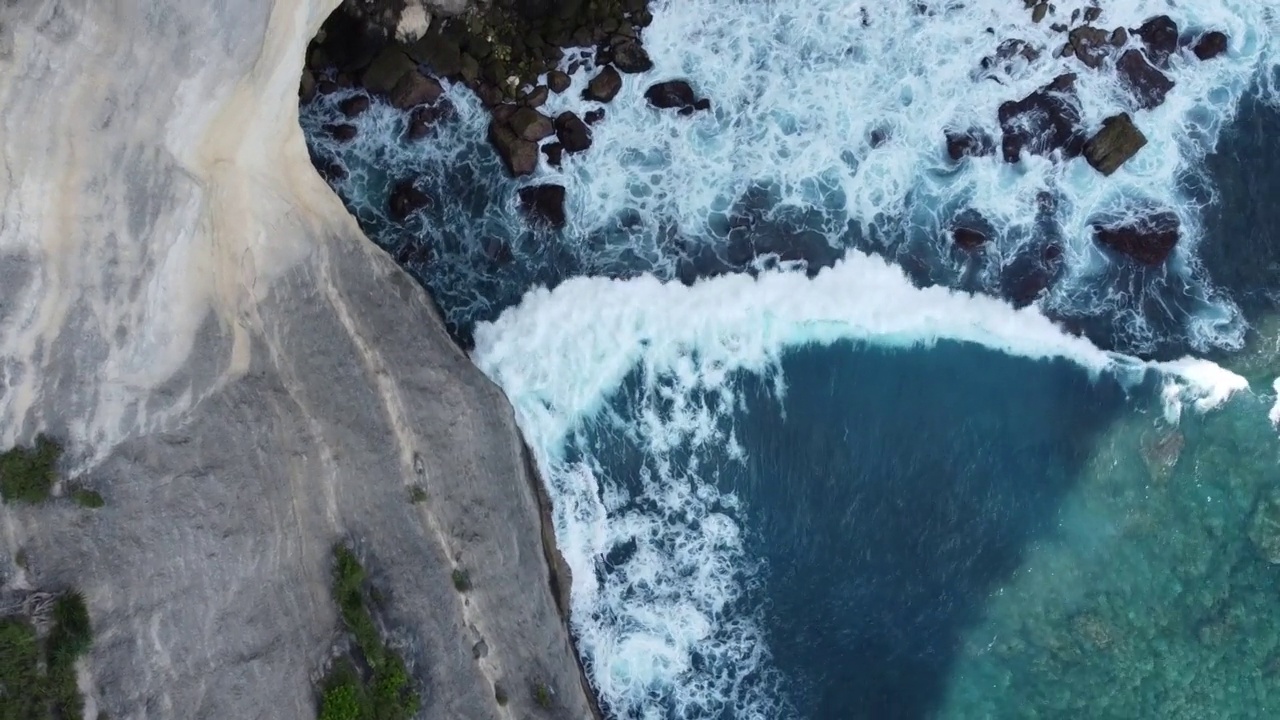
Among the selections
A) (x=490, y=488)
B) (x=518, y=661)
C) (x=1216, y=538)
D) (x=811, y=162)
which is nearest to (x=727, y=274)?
(x=811, y=162)

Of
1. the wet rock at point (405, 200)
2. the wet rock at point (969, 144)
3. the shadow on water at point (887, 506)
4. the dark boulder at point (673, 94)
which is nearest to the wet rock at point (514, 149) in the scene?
the wet rock at point (405, 200)

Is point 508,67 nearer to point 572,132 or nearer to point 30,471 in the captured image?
point 572,132

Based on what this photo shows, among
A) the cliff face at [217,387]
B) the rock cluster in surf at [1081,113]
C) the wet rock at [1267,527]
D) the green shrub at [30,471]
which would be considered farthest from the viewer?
the rock cluster in surf at [1081,113]

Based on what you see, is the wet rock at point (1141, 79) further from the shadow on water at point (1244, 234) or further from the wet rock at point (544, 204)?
the wet rock at point (544, 204)

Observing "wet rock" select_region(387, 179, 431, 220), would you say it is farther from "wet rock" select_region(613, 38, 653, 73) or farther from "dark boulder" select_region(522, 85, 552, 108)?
"wet rock" select_region(613, 38, 653, 73)

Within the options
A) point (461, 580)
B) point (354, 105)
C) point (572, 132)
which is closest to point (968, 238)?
point (572, 132)

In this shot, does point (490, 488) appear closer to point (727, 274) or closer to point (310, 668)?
point (310, 668)
